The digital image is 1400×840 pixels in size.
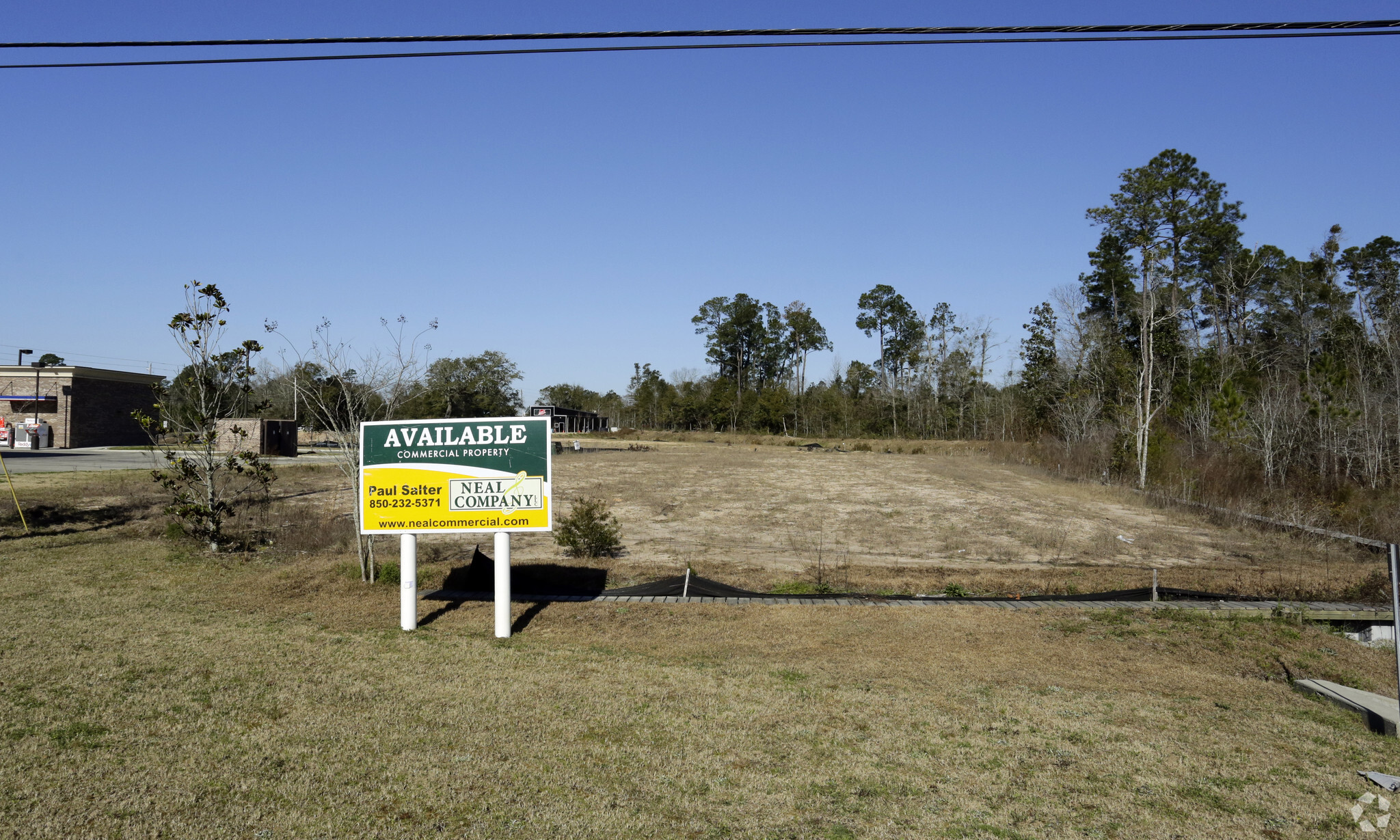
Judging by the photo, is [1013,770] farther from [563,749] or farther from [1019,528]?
[1019,528]

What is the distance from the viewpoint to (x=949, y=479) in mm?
32875

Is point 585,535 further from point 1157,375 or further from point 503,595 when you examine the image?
point 1157,375

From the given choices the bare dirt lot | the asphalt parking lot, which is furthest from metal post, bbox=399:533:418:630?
the asphalt parking lot

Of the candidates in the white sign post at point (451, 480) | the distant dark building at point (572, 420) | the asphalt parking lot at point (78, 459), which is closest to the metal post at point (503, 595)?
the white sign post at point (451, 480)

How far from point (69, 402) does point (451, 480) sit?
39564mm

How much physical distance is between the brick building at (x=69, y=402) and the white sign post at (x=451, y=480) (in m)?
35.6

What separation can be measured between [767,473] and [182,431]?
24.8 meters

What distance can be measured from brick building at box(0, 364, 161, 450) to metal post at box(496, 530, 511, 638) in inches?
1458

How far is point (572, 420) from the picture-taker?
8769cm

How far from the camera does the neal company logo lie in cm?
841

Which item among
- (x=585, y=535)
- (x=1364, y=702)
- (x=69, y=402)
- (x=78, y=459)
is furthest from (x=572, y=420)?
(x=1364, y=702)

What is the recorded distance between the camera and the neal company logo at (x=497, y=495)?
841cm

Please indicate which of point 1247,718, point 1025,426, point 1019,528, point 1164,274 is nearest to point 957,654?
point 1247,718

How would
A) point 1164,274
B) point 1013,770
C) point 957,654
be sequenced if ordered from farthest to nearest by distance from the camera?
point 1164,274, point 957,654, point 1013,770
